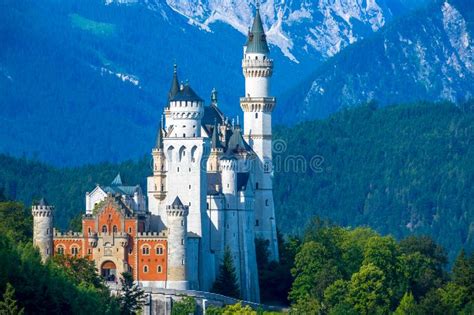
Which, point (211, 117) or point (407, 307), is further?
point (211, 117)

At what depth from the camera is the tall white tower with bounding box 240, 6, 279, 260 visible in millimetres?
144000

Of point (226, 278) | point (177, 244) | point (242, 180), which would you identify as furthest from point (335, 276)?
point (177, 244)

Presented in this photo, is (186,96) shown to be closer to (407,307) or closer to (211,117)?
(211,117)

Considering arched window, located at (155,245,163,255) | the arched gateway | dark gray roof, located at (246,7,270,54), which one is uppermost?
dark gray roof, located at (246,7,270,54)

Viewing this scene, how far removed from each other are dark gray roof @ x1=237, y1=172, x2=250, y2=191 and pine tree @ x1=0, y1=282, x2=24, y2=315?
3642 cm

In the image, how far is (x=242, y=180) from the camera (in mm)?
137875

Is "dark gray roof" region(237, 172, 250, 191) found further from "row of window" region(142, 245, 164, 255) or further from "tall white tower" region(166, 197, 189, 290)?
"row of window" region(142, 245, 164, 255)

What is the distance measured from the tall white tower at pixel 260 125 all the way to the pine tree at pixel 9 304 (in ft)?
142

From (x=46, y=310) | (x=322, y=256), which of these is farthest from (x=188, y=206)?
(x=46, y=310)

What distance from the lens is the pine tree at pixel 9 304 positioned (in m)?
99.8

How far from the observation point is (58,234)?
440 feet

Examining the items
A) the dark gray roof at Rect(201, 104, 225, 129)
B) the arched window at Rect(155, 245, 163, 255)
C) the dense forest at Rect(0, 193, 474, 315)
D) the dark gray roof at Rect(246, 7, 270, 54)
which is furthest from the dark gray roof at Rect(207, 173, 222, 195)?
the dark gray roof at Rect(246, 7, 270, 54)

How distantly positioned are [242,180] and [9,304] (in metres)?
39.0

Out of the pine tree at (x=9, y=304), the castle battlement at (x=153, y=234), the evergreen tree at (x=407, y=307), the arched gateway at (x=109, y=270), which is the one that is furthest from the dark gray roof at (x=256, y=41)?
the pine tree at (x=9, y=304)
